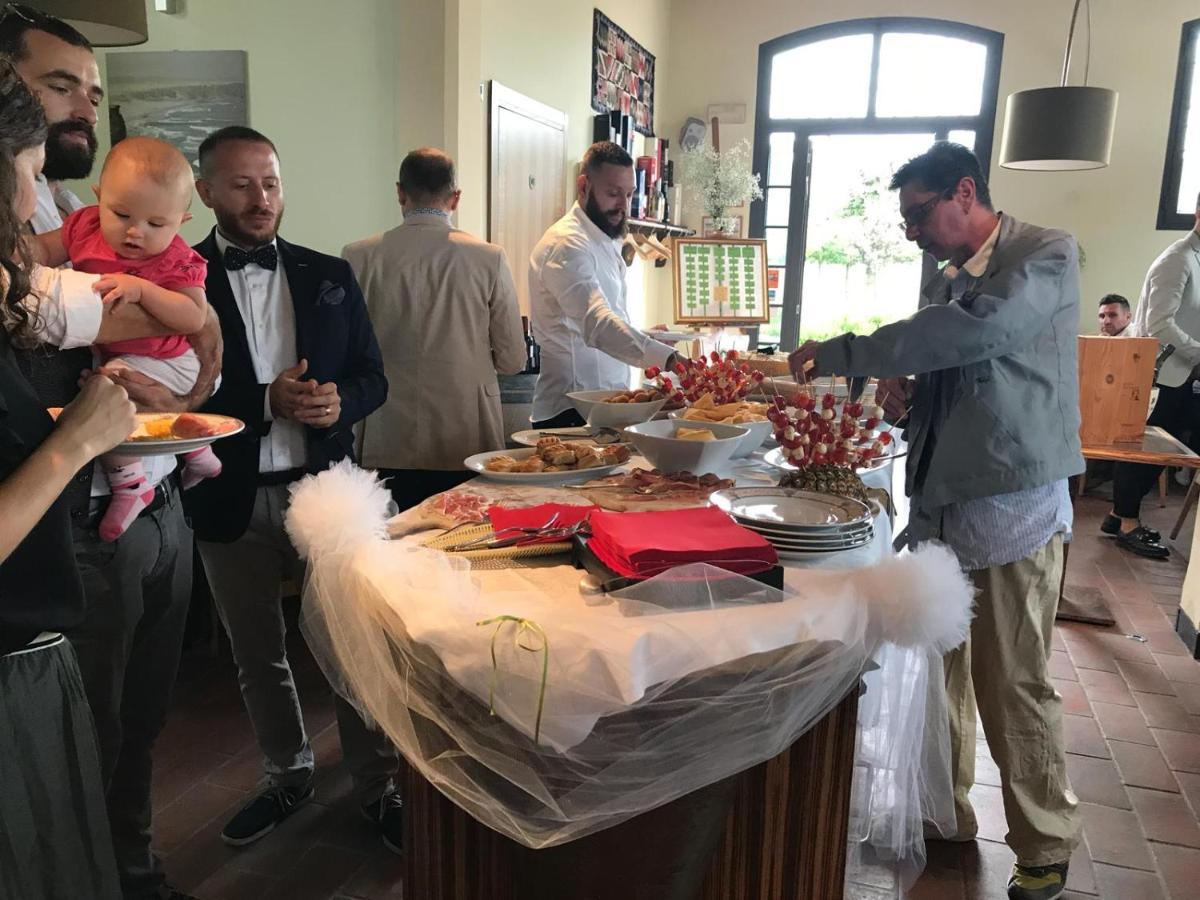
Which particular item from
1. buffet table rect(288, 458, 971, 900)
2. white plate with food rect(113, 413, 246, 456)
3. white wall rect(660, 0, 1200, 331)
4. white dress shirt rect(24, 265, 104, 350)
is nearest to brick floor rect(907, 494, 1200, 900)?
buffet table rect(288, 458, 971, 900)

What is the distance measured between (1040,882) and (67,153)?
2.61 meters

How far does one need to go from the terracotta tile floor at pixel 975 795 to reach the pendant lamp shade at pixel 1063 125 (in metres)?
2.88

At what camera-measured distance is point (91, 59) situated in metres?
1.80

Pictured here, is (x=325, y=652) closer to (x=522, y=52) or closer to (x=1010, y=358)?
(x=1010, y=358)

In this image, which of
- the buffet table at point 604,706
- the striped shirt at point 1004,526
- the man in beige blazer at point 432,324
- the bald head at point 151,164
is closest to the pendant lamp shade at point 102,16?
the man in beige blazer at point 432,324

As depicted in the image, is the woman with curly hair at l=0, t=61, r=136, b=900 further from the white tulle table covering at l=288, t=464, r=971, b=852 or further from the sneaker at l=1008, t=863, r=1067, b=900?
the sneaker at l=1008, t=863, r=1067, b=900

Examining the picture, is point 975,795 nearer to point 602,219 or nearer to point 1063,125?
point 602,219

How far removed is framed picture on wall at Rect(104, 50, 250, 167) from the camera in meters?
3.90

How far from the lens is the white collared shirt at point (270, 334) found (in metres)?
2.03

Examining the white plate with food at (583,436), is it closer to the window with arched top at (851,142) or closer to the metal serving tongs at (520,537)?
the metal serving tongs at (520,537)

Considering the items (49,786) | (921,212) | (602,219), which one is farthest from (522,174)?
(49,786)

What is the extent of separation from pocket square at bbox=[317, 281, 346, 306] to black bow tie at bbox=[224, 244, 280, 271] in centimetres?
12

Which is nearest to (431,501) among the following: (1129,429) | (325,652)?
(325,652)

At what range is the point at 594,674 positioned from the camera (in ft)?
3.57
